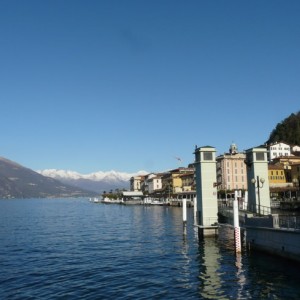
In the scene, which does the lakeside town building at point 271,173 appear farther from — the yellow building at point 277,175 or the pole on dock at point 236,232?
the pole on dock at point 236,232

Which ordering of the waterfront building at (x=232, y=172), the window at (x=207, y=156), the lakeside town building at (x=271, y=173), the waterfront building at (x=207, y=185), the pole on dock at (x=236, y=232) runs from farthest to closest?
the waterfront building at (x=232, y=172), the lakeside town building at (x=271, y=173), the window at (x=207, y=156), the waterfront building at (x=207, y=185), the pole on dock at (x=236, y=232)

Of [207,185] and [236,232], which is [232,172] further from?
[236,232]

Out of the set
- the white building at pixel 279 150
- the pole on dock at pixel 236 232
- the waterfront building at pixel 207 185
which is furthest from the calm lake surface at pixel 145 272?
the white building at pixel 279 150

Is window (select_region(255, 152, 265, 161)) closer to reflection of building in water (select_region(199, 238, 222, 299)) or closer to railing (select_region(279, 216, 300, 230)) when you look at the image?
reflection of building in water (select_region(199, 238, 222, 299))

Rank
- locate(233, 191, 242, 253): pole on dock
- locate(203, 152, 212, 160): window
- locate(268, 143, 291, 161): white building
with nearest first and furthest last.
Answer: locate(233, 191, 242, 253): pole on dock, locate(203, 152, 212, 160): window, locate(268, 143, 291, 161): white building

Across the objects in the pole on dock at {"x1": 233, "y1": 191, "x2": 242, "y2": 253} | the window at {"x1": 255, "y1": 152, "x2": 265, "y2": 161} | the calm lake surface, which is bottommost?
the calm lake surface

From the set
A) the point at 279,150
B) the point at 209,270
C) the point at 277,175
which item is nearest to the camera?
the point at 209,270

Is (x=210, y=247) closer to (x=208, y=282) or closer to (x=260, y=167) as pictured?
(x=260, y=167)

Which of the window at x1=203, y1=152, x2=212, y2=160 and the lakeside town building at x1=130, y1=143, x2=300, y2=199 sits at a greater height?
the lakeside town building at x1=130, y1=143, x2=300, y2=199

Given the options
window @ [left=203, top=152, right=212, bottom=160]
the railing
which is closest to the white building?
window @ [left=203, top=152, right=212, bottom=160]

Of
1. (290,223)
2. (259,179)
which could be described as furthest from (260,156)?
(290,223)

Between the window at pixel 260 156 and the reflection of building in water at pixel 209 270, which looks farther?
the window at pixel 260 156

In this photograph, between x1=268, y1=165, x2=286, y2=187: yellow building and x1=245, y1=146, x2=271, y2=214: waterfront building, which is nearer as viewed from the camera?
x1=245, y1=146, x2=271, y2=214: waterfront building

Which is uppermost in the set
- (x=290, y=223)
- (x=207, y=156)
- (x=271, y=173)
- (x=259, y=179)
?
(x=271, y=173)
